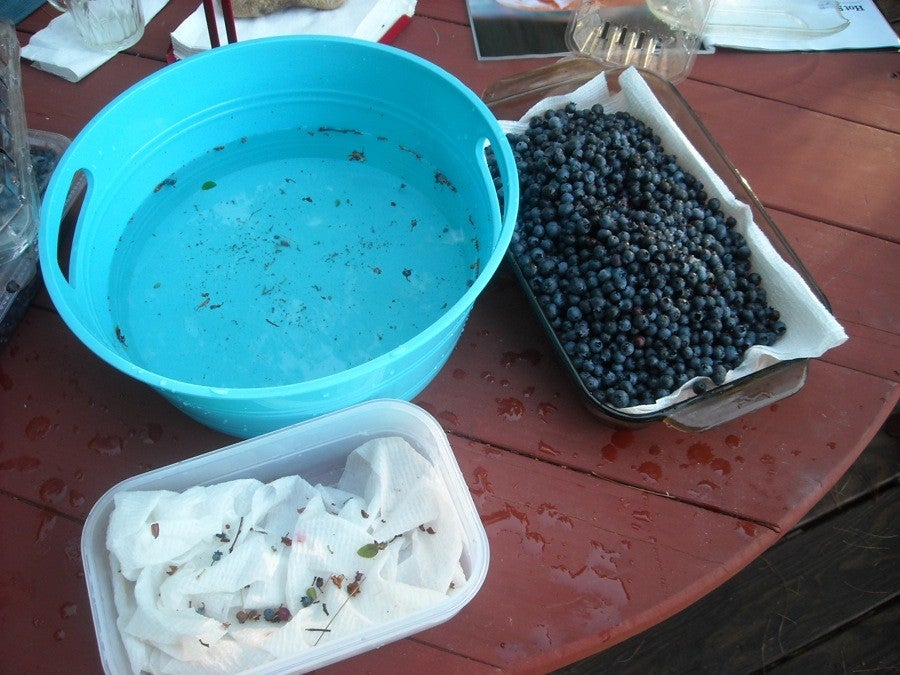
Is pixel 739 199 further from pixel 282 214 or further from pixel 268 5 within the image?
pixel 268 5

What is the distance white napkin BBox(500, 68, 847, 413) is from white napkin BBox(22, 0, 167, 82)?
61cm

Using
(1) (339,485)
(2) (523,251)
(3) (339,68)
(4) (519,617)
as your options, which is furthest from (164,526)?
(3) (339,68)

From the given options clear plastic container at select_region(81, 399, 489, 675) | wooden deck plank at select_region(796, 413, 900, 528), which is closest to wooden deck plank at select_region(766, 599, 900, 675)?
wooden deck plank at select_region(796, 413, 900, 528)

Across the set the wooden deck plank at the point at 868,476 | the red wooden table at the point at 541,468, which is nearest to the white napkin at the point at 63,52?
the red wooden table at the point at 541,468

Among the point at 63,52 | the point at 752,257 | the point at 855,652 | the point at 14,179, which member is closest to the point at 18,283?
the point at 14,179

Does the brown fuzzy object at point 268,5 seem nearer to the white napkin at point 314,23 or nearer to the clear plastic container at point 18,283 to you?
the white napkin at point 314,23

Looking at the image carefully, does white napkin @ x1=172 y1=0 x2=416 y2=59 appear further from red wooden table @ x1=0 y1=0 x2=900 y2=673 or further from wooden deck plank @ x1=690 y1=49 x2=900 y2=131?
wooden deck plank @ x1=690 y1=49 x2=900 y2=131

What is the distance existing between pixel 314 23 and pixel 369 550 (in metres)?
0.78

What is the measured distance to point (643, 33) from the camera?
1055mm

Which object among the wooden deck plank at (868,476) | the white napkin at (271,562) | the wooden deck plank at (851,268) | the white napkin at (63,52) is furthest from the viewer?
the wooden deck plank at (868,476)

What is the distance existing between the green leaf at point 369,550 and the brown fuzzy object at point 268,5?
80 cm

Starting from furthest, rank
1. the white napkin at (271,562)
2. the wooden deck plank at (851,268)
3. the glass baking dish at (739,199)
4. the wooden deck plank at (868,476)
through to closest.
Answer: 1. the wooden deck plank at (868,476)
2. the wooden deck plank at (851,268)
3. the glass baking dish at (739,199)
4. the white napkin at (271,562)

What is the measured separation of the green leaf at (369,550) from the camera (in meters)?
0.62

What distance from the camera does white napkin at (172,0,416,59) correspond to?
0.99 meters
